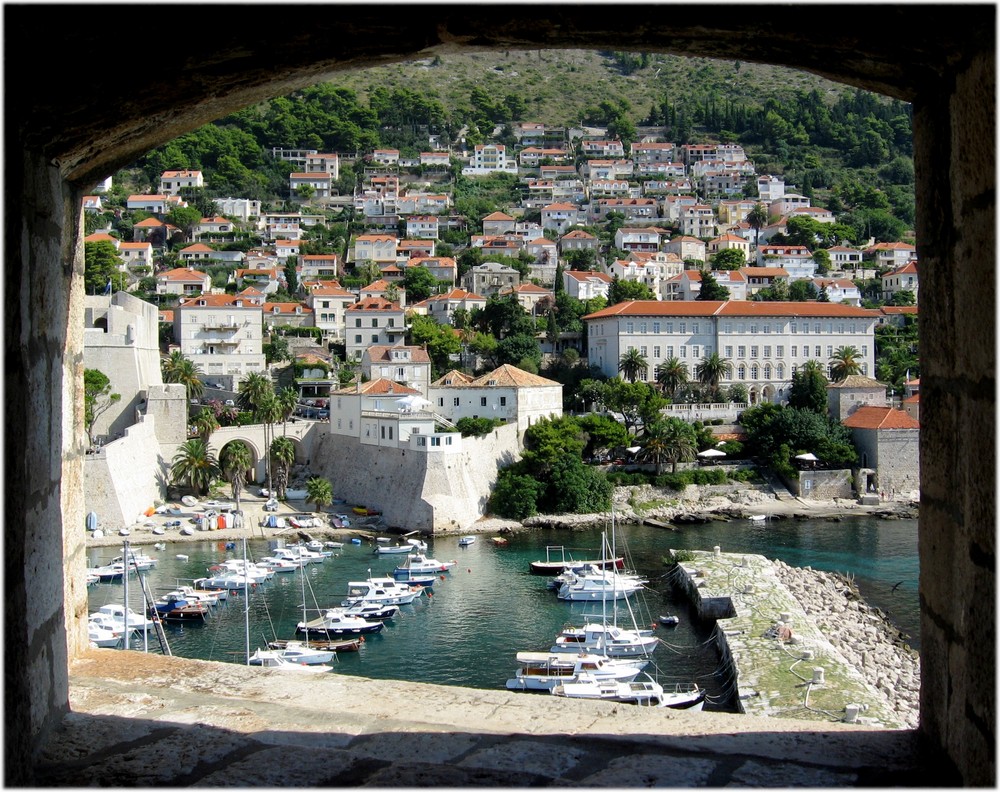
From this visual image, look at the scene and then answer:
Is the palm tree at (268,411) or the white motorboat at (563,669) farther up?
the palm tree at (268,411)

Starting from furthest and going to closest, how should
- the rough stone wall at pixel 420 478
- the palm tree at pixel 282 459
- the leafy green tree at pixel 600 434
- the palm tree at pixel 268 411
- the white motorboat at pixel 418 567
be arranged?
the leafy green tree at pixel 600 434 → the palm tree at pixel 268 411 → the palm tree at pixel 282 459 → the rough stone wall at pixel 420 478 → the white motorboat at pixel 418 567

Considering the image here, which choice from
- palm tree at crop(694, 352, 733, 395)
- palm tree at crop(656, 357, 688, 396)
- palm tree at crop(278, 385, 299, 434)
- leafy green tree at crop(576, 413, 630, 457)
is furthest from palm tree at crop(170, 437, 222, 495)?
palm tree at crop(694, 352, 733, 395)

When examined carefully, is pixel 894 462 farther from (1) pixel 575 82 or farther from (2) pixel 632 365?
(1) pixel 575 82

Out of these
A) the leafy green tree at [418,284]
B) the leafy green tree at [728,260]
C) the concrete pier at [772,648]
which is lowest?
the concrete pier at [772,648]

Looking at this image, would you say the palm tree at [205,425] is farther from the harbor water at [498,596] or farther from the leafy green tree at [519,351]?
the leafy green tree at [519,351]

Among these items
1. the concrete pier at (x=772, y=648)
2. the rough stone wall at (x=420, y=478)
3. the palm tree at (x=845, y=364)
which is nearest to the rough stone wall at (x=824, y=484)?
the palm tree at (x=845, y=364)

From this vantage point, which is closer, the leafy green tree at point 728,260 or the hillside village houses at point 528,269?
the hillside village houses at point 528,269

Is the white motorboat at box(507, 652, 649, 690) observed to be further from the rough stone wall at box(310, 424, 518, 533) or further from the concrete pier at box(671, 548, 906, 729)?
the rough stone wall at box(310, 424, 518, 533)
